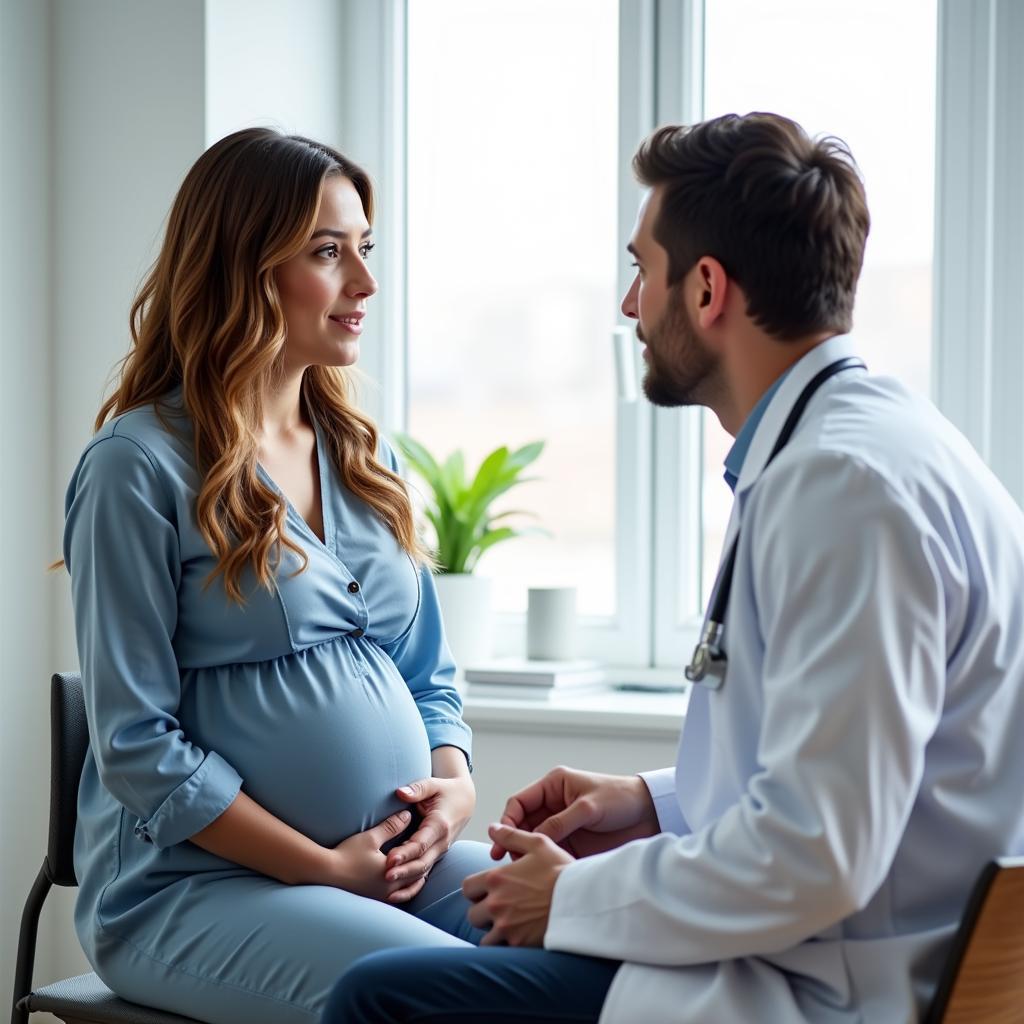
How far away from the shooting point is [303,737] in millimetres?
1589

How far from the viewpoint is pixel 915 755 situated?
1.03m

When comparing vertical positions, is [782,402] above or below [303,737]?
above

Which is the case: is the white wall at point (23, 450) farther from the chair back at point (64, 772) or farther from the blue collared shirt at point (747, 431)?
the blue collared shirt at point (747, 431)

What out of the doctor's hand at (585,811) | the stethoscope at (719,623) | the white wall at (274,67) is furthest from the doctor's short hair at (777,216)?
the white wall at (274,67)

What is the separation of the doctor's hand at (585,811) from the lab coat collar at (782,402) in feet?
1.37

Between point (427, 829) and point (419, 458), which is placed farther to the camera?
point (419, 458)

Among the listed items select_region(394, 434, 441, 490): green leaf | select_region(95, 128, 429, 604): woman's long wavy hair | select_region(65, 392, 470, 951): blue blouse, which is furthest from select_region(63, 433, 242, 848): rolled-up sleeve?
select_region(394, 434, 441, 490): green leaf

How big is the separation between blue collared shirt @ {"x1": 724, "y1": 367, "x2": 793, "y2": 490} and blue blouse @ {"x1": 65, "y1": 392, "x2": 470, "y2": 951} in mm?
552

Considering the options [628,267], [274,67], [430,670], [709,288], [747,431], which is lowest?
[430,670]

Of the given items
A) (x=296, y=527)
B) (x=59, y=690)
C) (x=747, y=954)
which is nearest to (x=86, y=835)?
(x=59, y=690)

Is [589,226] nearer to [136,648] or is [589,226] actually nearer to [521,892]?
[136,648]

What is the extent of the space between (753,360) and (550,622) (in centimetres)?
156

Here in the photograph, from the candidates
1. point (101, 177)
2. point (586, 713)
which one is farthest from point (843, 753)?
point (101, 177)

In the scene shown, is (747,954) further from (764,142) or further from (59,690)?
(59,690)
